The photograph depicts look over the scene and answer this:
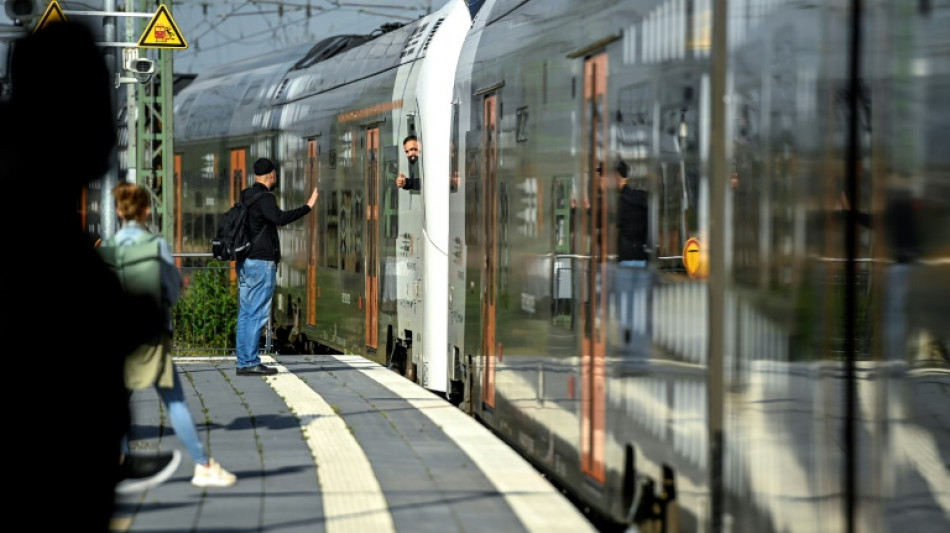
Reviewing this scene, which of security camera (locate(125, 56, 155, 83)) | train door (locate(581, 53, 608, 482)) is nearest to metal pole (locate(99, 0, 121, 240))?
security camera (locate(125, 56, 155, 83))

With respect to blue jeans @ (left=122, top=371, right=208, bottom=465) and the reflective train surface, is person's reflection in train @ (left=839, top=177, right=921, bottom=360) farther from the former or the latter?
blue jeans @ (left=122, top=371, right=208, bottom=465)

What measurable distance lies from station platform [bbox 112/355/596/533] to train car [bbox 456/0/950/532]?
1.54 feet

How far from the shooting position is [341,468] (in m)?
9.77

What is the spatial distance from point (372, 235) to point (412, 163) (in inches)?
86.2

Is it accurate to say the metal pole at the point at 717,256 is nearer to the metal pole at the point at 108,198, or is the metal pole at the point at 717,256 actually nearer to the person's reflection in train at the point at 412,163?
the person's reflection in train at the point at 412,163

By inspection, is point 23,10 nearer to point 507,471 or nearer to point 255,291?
point 255,291

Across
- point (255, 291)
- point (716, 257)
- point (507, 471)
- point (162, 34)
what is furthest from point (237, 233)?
point (716, 257)

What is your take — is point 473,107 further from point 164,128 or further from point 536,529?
point 164,128

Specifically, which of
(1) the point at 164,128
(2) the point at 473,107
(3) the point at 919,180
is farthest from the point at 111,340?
(1) the point at 164,128

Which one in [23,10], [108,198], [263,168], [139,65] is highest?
[23,10]

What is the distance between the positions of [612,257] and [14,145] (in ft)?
11.6

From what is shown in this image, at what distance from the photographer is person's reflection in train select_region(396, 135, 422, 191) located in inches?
599

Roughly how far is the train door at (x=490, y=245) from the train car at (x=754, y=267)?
82.3 inches

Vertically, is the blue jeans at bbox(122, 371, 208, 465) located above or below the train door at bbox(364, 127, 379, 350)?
below
